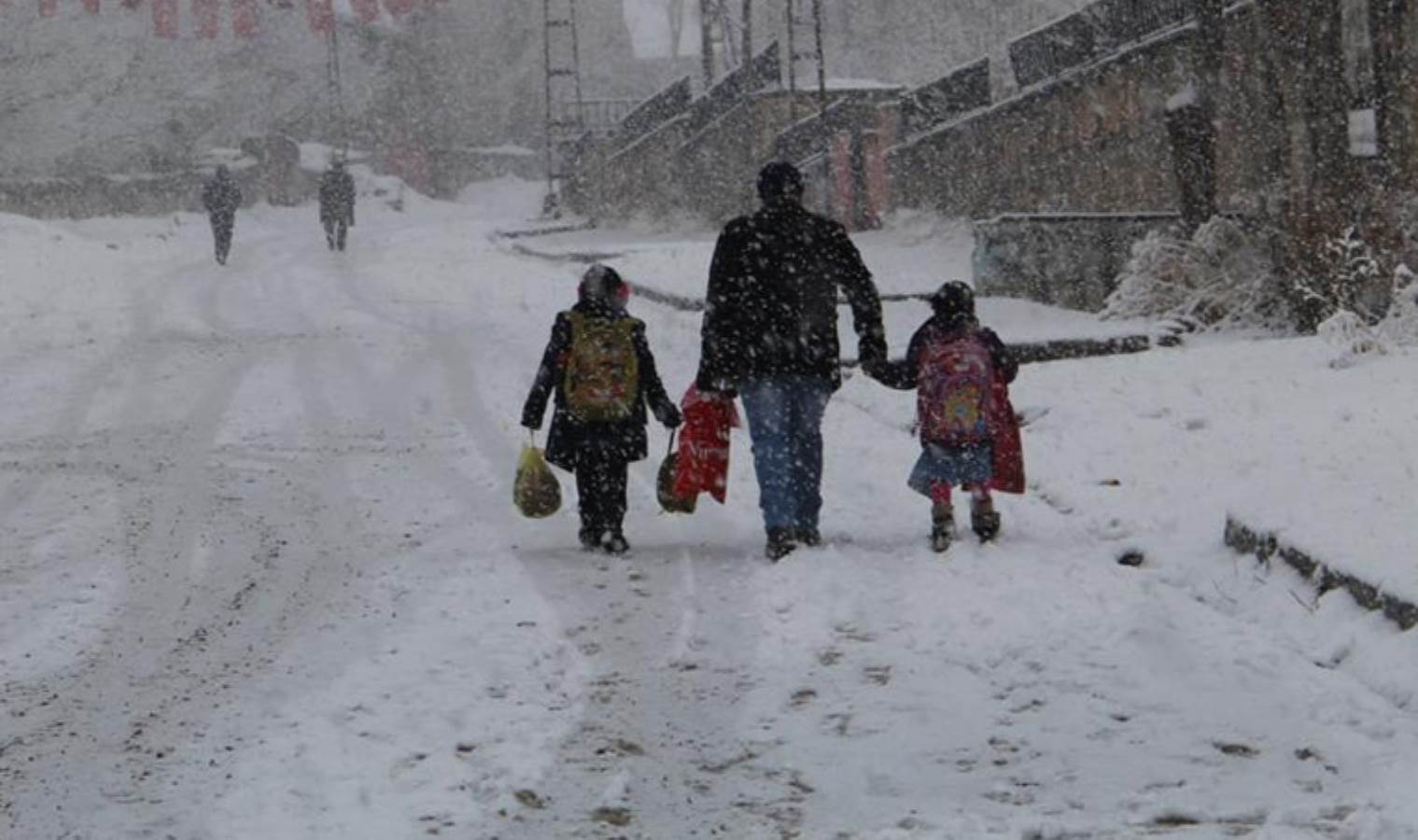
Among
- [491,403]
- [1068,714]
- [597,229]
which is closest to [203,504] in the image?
[491,403]

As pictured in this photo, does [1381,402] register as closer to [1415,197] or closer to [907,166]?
[1415,197]

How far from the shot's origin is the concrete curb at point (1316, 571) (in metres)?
5.40

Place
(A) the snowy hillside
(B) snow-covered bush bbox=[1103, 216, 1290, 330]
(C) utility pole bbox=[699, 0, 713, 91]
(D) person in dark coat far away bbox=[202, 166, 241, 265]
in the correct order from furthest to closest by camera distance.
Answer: (A) the snowy hillside, (C) utility pole bbox=[699, 0, 713, 91], (D) person in dark coat far away bbox=[202, 166, 241, 265], (B) snow-covered bush bbox=[1103, 216, 1290, 330]

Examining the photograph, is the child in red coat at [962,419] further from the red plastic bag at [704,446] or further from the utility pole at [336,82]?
the utility pole at [336,82]

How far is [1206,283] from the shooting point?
41.6ft

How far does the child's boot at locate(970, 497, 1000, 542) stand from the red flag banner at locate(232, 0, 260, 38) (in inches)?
1900

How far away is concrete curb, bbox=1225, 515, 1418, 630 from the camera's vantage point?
540cm

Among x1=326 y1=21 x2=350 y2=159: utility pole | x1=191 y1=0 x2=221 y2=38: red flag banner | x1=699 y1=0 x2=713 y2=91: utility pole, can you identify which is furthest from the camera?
x1=326 y1=21 x2=350 y2=159: utility pole

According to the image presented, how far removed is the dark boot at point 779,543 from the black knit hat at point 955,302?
126 cm

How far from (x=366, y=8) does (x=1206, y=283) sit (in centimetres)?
4673

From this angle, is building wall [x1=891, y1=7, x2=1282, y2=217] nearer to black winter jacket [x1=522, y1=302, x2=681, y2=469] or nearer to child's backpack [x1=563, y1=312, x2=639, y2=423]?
black winter jacket [x1=522, y1=302, x2=681, y2=469]

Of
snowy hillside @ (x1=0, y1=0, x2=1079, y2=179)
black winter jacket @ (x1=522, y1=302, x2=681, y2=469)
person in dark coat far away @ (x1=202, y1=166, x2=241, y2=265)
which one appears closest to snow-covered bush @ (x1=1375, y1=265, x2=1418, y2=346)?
black winter jacket @ (x1=522, y1=302, x2=681, y2=469)

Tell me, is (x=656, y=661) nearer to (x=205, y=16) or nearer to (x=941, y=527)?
(x=941, y=527)

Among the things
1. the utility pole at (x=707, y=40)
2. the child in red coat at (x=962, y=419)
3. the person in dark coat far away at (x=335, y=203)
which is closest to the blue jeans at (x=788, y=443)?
the child in red coat at (x=962, y=419)
